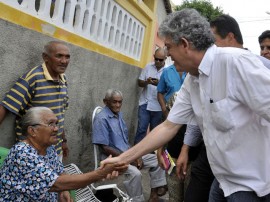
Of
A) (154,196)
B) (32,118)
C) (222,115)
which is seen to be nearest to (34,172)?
(32,118)

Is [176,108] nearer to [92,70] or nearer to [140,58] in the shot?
[92,70]

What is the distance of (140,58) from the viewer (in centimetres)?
624

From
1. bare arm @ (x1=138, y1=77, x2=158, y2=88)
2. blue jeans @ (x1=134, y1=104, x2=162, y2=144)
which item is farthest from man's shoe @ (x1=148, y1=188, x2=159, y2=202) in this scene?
bare arm @ (x1=138, y1=77, x2=158, y2=88)

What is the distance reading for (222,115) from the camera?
5.75ft

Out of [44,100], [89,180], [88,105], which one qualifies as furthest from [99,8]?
[89,180]

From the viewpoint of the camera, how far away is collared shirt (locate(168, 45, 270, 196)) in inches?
65.1

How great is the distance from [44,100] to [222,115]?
164 centimetres

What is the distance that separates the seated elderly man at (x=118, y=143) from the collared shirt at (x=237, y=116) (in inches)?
71.8

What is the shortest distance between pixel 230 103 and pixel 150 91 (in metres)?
3.92

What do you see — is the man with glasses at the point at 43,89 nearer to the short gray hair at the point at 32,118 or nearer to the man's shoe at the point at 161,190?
the short gray hair at the point at 32,118

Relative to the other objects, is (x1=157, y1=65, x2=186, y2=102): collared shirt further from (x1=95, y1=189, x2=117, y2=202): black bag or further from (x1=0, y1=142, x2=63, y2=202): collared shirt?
(x1=0, y1=142, x2=63, y2=202): collared shirt

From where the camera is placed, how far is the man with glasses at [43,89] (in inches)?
107

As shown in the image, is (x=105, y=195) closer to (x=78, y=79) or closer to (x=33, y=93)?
(x=33, y=93)

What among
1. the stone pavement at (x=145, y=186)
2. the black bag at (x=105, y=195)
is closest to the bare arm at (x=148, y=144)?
the black bag at (x=105, y=195)
